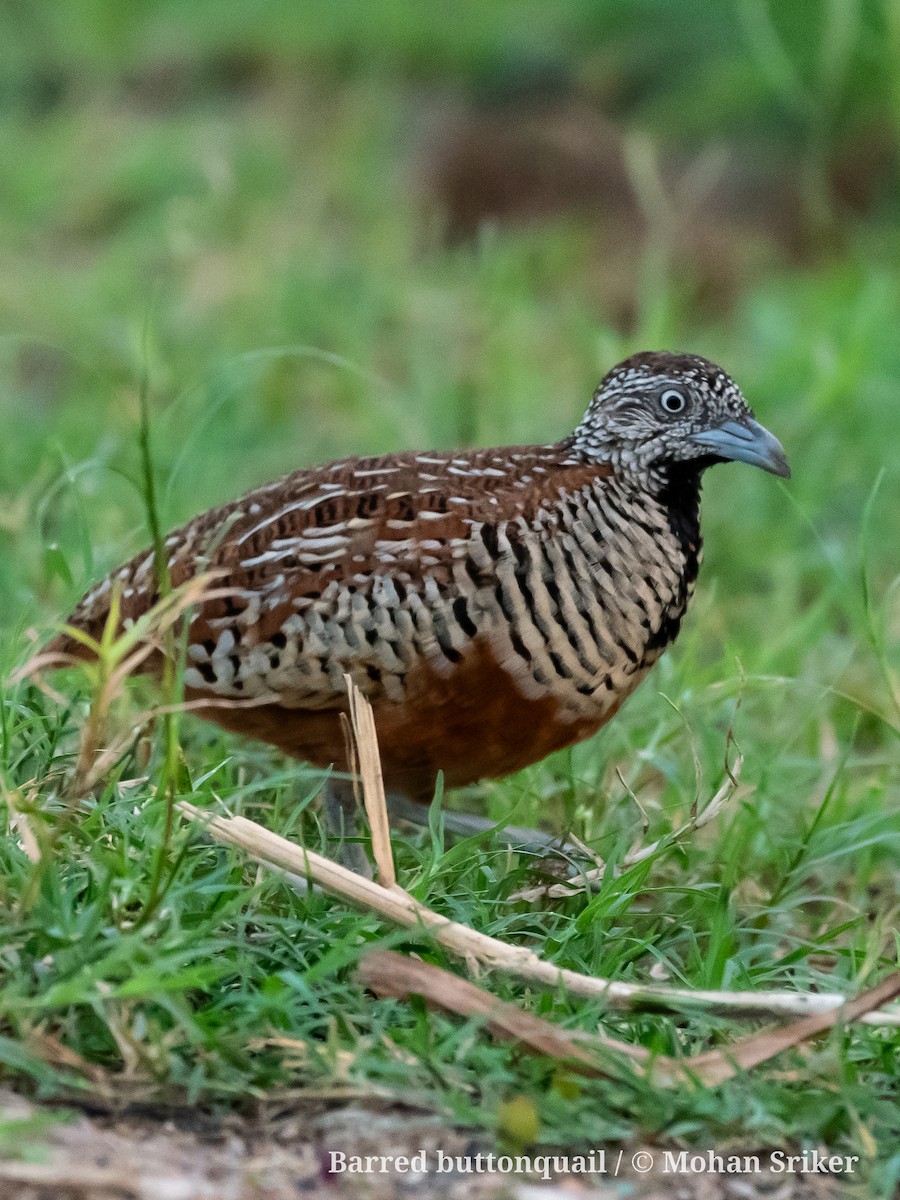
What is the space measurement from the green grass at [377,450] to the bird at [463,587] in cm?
17

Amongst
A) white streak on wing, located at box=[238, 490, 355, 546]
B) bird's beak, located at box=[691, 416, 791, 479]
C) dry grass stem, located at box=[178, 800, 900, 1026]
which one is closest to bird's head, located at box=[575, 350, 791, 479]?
bird's beak, located at box=[691, 416, 791, 479]

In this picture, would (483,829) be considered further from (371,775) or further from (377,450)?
(377,450)

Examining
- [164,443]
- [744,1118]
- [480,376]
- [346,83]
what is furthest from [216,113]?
[744,1118]

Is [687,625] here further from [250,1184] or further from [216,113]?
[216,113]

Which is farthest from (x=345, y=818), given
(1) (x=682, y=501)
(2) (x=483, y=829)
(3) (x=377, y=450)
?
(3) (x=377, y=450)

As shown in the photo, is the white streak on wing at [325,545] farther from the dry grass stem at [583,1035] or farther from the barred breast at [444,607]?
the dry grass stem at [583,1035]

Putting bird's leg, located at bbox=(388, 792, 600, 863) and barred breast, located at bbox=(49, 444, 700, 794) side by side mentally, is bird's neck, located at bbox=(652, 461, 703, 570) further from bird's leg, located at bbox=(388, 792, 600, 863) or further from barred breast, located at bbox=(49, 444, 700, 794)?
bird's leg, located at bbox=(388, 792, 600, 863)

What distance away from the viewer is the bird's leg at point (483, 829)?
11.3 ft

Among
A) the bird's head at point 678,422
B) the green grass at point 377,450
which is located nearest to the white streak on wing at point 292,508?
the green grass at point 377,450

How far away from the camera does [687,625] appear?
495 centimetres

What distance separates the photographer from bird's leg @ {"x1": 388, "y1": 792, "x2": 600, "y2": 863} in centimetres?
345

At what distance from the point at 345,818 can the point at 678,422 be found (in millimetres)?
1087

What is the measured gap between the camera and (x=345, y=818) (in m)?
3.53

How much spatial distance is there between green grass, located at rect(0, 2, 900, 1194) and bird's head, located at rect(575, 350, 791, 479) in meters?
0.30
